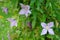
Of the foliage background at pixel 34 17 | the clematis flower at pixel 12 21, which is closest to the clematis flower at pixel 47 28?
the foliage background at pixel 34 17

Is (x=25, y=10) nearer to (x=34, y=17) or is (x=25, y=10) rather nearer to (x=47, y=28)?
(x=34, y=17)

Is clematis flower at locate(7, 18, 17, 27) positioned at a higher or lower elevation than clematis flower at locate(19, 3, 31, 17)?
lower

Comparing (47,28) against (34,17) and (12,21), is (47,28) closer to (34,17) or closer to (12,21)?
(34,17)

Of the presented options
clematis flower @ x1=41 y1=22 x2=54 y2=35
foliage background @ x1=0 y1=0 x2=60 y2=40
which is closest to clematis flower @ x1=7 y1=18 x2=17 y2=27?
foliage background @ x1=0 y1=0 x2=60 y2=40

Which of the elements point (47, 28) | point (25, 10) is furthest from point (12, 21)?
point (47, 28)

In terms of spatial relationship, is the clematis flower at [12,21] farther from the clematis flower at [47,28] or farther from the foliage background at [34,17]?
the clematis flower at [47,28]

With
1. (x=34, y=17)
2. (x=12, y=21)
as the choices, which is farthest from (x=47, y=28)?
(x=12, y=21)

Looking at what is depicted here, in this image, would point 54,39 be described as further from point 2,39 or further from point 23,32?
point 2,39

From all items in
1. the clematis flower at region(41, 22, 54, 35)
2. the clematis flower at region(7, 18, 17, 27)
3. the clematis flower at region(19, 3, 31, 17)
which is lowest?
the clematis flower at region(41, 22, 54, 35)

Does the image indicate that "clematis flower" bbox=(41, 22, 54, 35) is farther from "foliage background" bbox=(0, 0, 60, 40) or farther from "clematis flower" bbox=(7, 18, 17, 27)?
"clematis flower" bbox=(7, 18, 17, 27)
